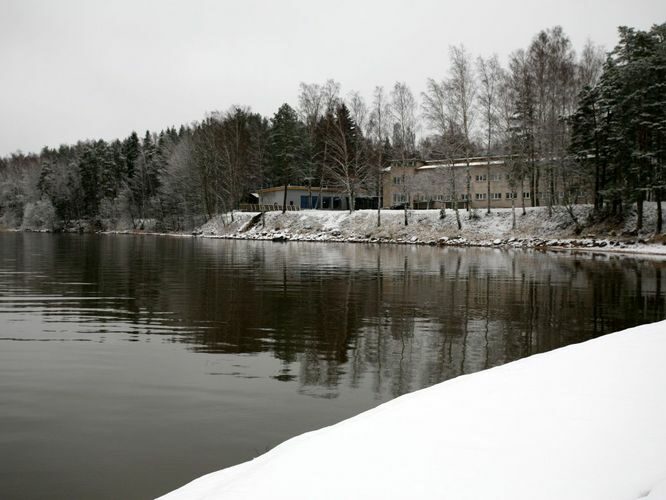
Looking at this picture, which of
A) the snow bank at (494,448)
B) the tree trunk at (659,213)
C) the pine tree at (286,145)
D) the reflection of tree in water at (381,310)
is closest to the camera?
the snow bank at (494,448)

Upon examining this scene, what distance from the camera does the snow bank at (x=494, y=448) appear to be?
377cm

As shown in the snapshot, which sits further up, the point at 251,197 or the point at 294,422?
the point at 251,197

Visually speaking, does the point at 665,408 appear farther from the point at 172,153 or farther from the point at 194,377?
the point at 172,153

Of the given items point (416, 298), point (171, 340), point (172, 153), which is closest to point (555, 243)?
point (416, 298)

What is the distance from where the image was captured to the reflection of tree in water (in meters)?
10.2

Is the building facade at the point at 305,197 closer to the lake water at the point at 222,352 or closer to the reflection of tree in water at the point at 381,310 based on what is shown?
the reflection of tree in water at the point at 381,310

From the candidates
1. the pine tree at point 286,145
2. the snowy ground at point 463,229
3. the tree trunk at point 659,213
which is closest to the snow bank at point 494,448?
the snowy ground at point 463,229

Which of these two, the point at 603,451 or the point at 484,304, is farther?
the point at 484,304

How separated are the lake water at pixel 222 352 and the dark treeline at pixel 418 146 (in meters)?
22.4

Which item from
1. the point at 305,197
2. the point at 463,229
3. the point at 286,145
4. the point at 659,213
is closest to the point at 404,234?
the point at 463,229

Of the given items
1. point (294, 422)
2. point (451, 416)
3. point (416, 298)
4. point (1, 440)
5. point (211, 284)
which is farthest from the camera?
point (211, 284)

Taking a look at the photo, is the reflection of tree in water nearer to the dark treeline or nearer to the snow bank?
the snow bank

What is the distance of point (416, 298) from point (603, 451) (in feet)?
45.7

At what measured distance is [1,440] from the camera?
6.48 metres
